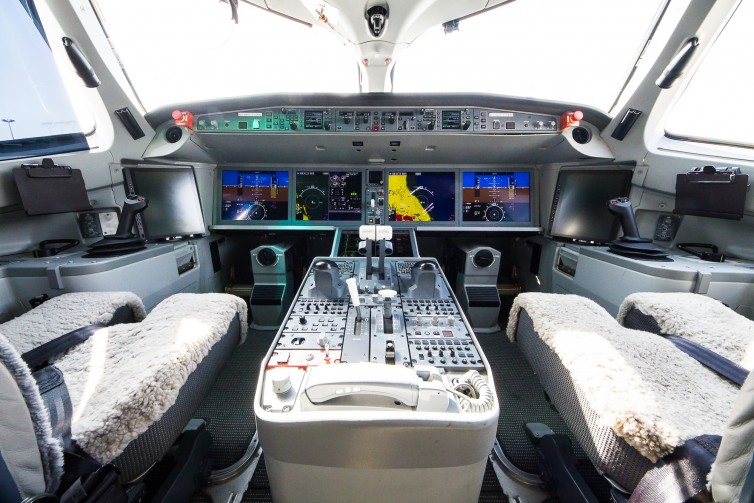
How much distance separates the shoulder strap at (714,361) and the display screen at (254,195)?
8.68ft

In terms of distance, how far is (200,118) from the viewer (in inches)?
88.0

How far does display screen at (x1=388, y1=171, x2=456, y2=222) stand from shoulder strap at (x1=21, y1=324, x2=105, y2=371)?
216cm

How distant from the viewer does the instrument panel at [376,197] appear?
2.76 m

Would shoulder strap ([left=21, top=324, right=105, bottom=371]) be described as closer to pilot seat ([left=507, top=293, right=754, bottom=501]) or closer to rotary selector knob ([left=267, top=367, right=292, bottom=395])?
rotary selector knob ([left=267, top=367, right=292, bottom=395])

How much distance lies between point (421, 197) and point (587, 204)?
4.41ft

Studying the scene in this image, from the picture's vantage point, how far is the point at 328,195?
279 centimetres

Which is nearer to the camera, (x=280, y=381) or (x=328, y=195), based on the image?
(x=280, y=381)

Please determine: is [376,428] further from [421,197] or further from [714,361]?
[421,197]

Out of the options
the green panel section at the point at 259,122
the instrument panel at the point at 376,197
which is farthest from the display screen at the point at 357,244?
the green panel section at the point at 259,122

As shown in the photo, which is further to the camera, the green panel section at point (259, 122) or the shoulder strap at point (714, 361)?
the green panel section at point (259, 122)

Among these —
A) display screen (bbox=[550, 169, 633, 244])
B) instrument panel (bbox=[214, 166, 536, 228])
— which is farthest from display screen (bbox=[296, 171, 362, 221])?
display screen (bbox=[550, 169, 633, 244])

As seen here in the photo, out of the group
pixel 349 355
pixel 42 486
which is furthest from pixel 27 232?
pixel 349 355

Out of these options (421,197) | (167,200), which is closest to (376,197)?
(421,197)

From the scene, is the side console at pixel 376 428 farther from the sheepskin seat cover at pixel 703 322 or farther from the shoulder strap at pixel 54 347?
the sheepskin seat cover at pixel 703 322
